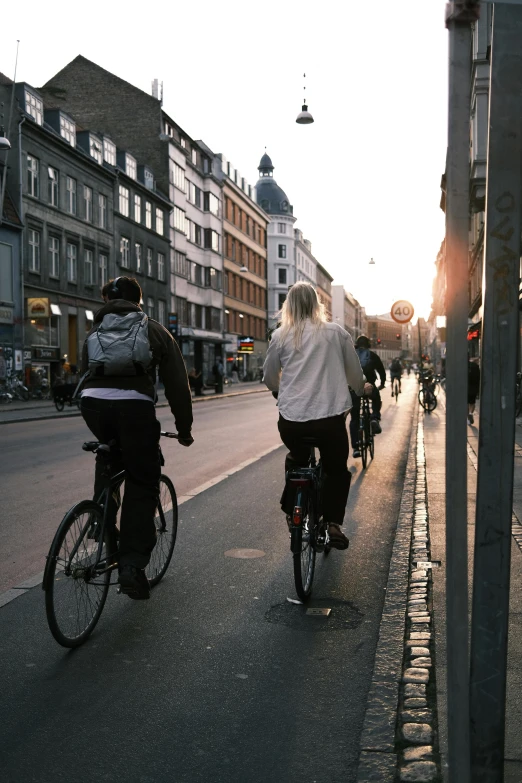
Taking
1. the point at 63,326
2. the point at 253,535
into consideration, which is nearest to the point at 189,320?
the point at 63,326

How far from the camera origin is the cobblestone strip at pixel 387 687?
9.91 ft

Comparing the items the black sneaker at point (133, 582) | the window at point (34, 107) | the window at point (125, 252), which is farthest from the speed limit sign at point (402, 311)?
the window at point (125, 252)

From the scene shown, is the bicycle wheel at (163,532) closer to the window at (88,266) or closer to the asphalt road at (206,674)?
the asphalt road at (206,674)

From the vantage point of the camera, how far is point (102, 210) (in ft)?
149

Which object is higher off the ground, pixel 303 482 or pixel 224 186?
pixel 224 186

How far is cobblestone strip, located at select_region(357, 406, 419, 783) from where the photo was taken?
3.02 meters

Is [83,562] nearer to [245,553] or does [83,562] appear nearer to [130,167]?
[245,553]

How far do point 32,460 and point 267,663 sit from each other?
9.20 m

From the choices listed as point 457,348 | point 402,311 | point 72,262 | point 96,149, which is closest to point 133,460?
point 457,348

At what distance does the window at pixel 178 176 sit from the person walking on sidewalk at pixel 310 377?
5315 cm

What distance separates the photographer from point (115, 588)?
5.52m

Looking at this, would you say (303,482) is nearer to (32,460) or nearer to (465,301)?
(465,301)

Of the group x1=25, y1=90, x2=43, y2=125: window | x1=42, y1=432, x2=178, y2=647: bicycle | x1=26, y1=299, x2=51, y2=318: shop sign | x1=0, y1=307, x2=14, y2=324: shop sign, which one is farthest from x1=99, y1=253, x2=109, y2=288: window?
x1=42, y1=432, x2=178, y2=647: bicycle

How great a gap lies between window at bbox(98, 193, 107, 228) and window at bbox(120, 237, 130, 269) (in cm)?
243
